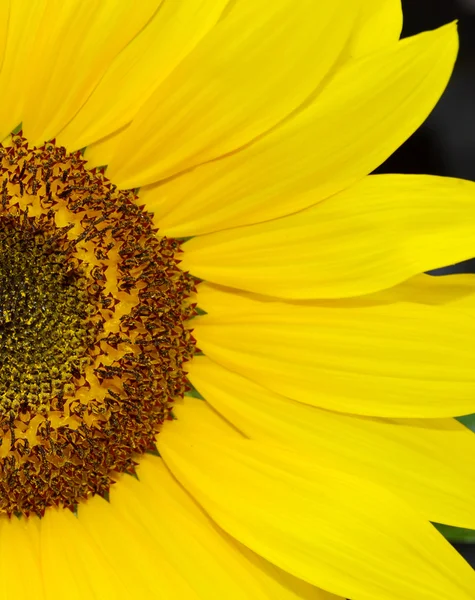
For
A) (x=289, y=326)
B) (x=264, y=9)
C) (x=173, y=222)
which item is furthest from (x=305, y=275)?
(x=264, y=9)

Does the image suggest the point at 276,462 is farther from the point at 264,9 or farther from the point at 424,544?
the point at 264,9

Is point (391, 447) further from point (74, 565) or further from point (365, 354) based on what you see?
point (74, 565)

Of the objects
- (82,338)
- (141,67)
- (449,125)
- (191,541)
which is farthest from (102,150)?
(449,125)

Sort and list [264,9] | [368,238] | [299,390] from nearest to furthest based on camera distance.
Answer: [264,9], [368,238], [299,390]

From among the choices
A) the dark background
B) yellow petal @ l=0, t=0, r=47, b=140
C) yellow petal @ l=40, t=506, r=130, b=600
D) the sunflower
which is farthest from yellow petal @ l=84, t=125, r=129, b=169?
the dark background

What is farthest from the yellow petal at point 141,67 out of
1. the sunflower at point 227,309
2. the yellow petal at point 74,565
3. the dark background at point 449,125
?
the dark background at point 449,125

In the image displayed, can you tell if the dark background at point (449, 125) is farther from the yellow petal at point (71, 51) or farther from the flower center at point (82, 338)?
the yellow petal at point (71, 51)
